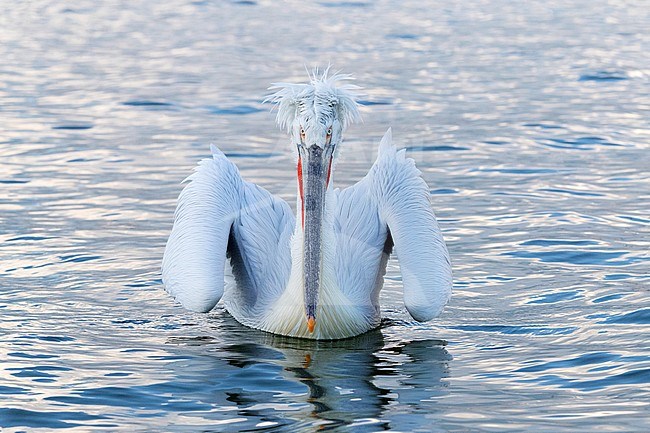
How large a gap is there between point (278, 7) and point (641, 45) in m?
4.92

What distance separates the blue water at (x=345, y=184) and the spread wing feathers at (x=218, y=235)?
10.8 inches

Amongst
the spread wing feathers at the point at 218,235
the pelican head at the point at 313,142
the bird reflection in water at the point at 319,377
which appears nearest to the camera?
the bird reflection in water at the point at 319,377

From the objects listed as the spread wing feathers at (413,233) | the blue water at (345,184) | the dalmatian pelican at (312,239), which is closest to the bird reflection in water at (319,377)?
the blue water at (345,184)

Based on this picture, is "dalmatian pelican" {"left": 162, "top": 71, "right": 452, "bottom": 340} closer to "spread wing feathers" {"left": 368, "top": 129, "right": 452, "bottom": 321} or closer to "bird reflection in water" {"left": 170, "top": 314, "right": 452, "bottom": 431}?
"spread wing feathers" {"left": 368, "top": 129, "right": 452, "bottom": 321}

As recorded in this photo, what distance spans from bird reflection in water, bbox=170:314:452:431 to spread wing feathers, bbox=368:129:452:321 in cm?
24

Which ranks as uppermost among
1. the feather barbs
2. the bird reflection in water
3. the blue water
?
the feather barbs

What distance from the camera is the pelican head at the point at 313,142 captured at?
568 centimetres

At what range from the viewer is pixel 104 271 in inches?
282

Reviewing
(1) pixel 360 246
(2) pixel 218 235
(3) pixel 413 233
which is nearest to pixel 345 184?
(1) pixel 360 246

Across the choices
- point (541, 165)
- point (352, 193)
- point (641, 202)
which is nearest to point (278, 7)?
point (541, 165)

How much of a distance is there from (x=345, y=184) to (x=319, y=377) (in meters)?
3.59

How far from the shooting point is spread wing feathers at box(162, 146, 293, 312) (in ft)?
19.8

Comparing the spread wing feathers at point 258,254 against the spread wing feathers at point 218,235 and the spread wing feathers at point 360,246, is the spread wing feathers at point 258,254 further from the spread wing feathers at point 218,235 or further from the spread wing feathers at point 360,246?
the spread wing feathers at point 360,246

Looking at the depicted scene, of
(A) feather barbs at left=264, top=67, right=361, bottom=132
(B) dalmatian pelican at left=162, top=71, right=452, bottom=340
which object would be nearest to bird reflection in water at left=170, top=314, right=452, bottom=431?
(B) dalmatian pelican at left=162, top=71, right=452, bottom=340
